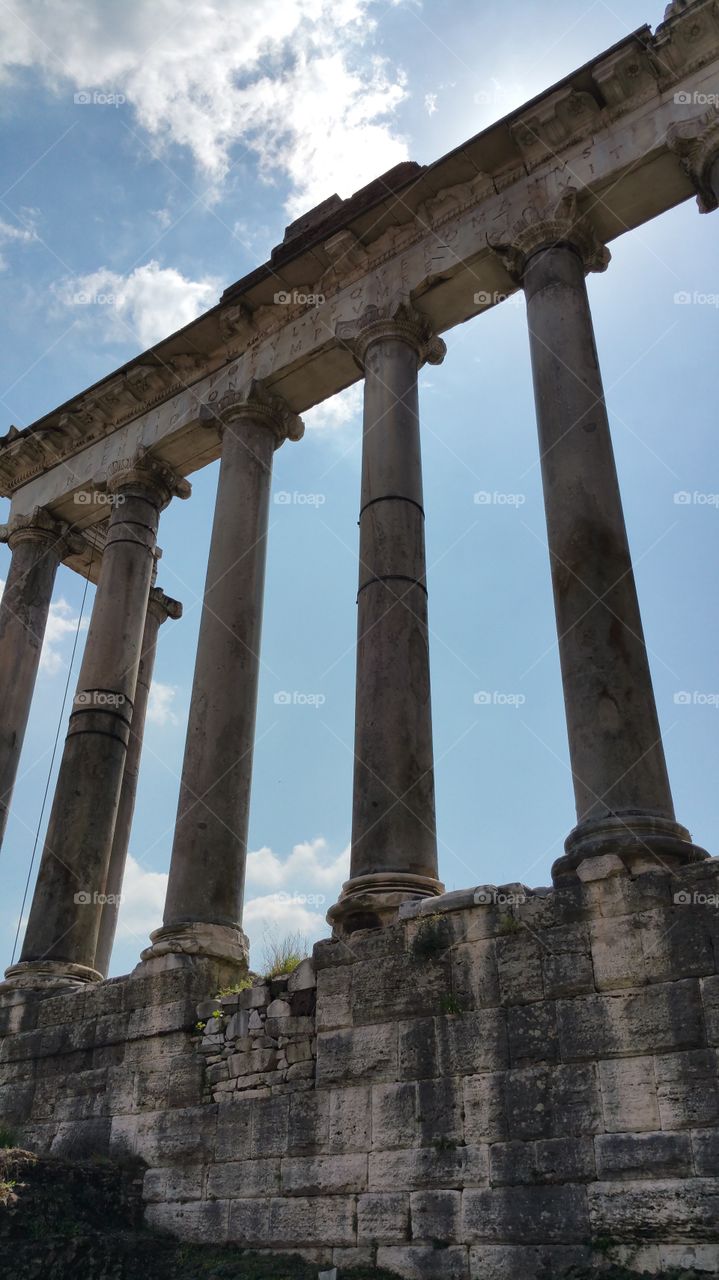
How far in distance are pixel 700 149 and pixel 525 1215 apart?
14.0 m

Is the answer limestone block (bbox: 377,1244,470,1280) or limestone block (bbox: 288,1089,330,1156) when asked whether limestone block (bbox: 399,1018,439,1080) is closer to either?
limestone block (bbox: 288,1089,330,1156)

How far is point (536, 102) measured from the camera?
644 inches

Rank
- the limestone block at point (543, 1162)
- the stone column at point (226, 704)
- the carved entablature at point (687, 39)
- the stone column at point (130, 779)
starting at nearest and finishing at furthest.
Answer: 1. the limestone block at point (543, 1162)
2. the stone column at point (226, 704)
3. the carved entablature at point (687, 39)
4. the stone column at point (130, 779)

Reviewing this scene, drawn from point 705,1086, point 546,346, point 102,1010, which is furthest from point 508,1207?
point 546,346

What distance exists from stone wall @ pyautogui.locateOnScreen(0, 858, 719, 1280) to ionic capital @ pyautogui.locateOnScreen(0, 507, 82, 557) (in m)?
12.0

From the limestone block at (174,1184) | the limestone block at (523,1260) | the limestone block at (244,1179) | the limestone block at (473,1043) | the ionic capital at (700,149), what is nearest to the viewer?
the limestone block at (523,1260)

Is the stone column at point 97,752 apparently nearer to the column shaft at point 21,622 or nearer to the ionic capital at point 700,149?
the column shaft at point 21,622

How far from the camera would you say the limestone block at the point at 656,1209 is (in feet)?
27.9

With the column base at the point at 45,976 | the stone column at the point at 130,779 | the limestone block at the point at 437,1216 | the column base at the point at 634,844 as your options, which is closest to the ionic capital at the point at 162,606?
the stone column at the point at 130,779

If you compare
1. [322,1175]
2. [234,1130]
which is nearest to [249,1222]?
[234,1130]

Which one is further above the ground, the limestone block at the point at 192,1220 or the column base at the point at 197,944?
the column base at the point at 197,944

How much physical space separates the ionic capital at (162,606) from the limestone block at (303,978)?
1328 cm

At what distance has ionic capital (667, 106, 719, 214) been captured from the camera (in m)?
14.7

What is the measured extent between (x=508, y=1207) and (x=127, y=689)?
38.3ft
